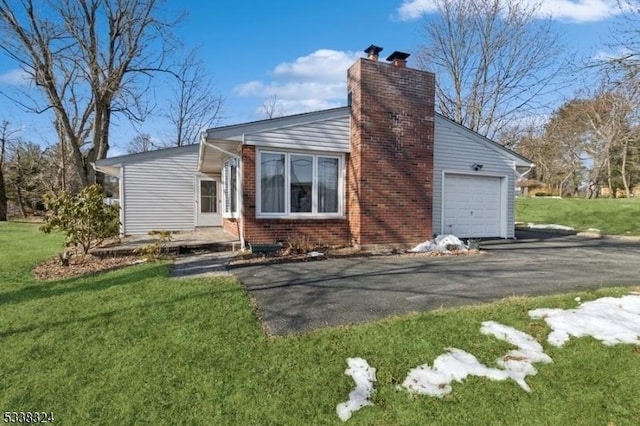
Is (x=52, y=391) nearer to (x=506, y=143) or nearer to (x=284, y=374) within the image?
(x=284, y=374)

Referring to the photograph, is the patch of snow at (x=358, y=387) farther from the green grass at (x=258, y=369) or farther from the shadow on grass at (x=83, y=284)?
the shadow on grass at (x=83, y=284)

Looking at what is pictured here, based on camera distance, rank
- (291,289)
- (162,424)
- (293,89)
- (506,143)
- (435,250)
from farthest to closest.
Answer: (293,89) → (506,143) → (435,250) → (291,289) → (162,424)

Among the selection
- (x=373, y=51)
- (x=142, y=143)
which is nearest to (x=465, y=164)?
(x=373, y=51)

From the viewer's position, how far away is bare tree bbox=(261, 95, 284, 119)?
36.2m

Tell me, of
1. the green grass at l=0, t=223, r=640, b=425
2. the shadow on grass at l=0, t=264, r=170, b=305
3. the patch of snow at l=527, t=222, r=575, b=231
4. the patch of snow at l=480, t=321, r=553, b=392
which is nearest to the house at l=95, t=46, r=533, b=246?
the shadow on grass at l=0, t=264, r=170, b=305

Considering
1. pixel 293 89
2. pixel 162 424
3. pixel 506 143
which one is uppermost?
pixel 293 89

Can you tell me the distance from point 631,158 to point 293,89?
104ft

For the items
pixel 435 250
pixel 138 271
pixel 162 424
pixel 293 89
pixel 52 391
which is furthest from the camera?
pixel 293 89

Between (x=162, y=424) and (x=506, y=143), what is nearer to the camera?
(x=162, y=424)

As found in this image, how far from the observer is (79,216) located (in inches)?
329

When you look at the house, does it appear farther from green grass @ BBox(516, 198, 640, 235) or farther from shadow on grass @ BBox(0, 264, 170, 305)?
green grass @ BBox(516, 198, 640, 235)

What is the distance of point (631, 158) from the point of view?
33406 millimetres

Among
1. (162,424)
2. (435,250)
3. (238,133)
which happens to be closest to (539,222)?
(435,250)

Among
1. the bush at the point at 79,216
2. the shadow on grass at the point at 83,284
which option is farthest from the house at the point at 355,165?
the bush at the point at 79,216
